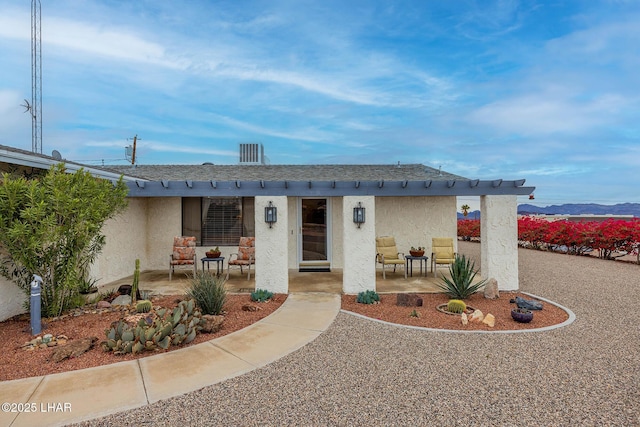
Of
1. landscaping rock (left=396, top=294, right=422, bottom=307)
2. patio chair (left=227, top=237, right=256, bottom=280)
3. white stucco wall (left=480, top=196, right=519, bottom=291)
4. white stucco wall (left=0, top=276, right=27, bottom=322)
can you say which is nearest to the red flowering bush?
white stucco wall (left=480, top=196, right=519, bottom=291)

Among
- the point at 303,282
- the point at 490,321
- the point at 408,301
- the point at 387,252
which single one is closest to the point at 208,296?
the point at 303,282

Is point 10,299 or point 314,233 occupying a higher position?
point 314,233

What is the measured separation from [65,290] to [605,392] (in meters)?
7.94

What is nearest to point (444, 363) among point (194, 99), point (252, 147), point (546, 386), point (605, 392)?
point (546, 386)

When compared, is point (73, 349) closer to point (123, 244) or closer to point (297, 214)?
point (123, 244)

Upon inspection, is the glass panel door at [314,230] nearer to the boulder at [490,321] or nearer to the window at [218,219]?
the window at [218,219]

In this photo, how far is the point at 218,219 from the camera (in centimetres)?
1086

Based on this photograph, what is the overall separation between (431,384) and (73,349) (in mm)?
4521

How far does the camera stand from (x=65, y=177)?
5547 mm

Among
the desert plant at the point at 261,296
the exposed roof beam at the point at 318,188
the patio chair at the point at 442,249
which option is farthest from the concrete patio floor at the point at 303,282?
the exposed roof beam at the point at 318,188

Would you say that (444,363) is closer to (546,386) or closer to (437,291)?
(546,386)

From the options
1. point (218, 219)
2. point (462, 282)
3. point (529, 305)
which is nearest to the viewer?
point (529, 305)

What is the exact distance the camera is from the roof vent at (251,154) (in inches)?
588

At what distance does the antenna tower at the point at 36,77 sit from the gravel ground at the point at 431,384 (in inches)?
441
